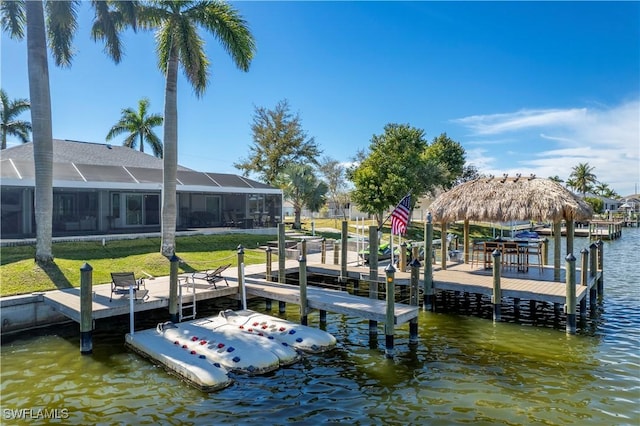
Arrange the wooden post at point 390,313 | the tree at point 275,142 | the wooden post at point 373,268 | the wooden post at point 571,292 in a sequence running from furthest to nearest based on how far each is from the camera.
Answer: the tree at point 275,142 < the wooden post at point 373,268 < the wooden post at point 571,292 < the wooden post at point 390,313

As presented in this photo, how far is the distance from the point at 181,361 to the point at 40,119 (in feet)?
36.3

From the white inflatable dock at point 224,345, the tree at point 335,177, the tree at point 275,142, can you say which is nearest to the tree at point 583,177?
the tree at point 335,177

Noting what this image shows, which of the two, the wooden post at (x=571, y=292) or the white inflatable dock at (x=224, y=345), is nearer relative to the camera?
the white inflatable dock at (x=224, y=345)

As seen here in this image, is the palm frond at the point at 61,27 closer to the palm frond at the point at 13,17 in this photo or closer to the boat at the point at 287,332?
the palm frond at the point at 13,17

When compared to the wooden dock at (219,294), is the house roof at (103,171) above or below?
above

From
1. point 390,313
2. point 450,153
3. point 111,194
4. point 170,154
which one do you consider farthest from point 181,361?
point 450,153

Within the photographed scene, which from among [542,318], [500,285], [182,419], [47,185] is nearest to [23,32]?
[47,185]

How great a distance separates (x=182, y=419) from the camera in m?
6.65

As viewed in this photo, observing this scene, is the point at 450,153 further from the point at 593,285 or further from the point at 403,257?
the point at 403,257

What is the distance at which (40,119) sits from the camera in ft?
46.4

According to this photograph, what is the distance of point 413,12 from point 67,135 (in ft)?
82.9

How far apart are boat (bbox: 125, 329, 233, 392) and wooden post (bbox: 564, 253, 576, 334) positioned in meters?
8.85

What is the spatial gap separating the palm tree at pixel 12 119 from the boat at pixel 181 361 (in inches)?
1482

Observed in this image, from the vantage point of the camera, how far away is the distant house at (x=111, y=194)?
20.6 m
